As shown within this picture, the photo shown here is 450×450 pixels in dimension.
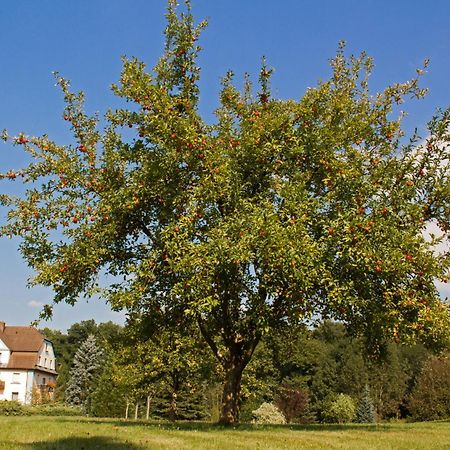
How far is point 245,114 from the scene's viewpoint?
21266 mm

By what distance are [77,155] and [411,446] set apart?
14.3 m

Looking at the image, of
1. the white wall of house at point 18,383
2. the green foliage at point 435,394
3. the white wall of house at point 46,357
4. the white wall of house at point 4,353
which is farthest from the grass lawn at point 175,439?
the white wall of house at point 46,357

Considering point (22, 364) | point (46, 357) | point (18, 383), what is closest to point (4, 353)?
point (22, 364)

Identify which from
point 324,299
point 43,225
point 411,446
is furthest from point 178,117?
point 411,446

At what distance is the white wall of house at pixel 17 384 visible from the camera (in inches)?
2992

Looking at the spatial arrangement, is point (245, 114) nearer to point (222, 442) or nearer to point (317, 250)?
point (317, 250)

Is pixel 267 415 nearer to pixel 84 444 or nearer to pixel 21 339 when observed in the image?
pixel 21 339

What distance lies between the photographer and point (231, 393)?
2114 centimetres

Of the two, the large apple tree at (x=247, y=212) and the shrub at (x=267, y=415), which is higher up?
the large apple tree at (x=247, y=212)

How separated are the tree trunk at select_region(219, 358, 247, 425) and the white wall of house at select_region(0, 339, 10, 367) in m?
64.7

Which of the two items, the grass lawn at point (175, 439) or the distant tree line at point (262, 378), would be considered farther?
the distant tree line at point (262, 378)

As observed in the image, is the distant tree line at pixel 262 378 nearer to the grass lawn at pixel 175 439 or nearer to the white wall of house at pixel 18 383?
the grass lawn at pixel 175 439

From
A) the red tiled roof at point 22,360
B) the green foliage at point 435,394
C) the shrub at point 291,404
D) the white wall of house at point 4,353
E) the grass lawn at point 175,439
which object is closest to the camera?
the grass lawn at point 175,439

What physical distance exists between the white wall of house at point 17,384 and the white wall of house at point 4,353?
135cm
